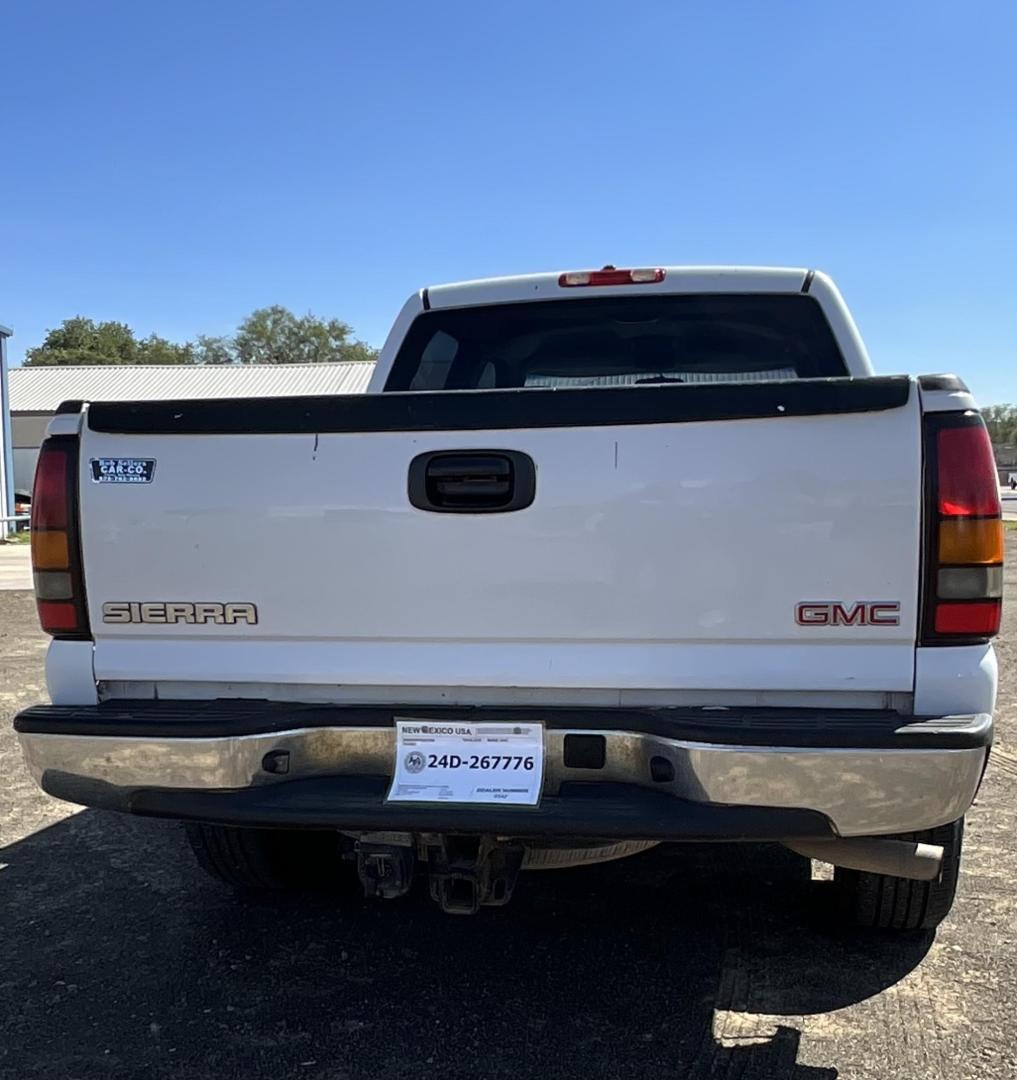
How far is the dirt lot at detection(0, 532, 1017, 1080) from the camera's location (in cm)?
250

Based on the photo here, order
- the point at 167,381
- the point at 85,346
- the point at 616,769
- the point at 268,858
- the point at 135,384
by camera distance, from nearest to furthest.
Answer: the point at 616,769
the point at 268,858
the point at 135,384
the point at 167,381
the point at 85,346

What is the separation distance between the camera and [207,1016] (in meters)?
2.72

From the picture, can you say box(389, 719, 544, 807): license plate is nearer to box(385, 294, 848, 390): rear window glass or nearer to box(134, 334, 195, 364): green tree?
box(385, 294, 848, 390): rear window glass

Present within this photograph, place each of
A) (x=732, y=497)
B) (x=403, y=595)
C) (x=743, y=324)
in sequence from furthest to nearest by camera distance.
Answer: (x=743, y=324), (x=403, y=595), (x=732, y=497)

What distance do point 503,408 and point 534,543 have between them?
0.34 metres

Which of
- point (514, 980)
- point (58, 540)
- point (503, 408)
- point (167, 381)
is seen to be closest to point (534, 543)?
point (503, 408)

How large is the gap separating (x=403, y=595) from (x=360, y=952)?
1322 mm

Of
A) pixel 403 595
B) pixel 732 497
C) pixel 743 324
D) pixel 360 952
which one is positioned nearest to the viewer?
pixel 732 497

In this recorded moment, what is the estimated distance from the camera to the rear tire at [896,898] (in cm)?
284

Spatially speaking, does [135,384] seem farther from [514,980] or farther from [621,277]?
[514,980]

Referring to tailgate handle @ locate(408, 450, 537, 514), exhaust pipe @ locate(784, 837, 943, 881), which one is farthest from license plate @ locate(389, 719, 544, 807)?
exhaust pipe @ locate(784, 837, 943, 881)

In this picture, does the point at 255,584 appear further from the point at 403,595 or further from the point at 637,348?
the point at 637,348

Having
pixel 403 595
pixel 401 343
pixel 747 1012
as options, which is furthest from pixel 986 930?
pixel 401 343

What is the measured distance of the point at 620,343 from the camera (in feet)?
13.2
